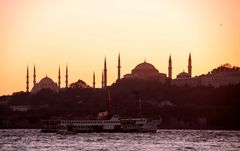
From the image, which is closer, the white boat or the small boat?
the small boat

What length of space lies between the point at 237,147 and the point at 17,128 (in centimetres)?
9225

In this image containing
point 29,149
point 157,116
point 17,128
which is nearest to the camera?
point 29,149

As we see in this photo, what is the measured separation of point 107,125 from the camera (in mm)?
153500

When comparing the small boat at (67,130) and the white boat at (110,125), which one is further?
the white boat at (110,125)

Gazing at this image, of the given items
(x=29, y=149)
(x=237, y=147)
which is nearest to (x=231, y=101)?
(x=237, y=147)

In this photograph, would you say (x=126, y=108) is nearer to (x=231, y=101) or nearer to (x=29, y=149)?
(x=231, y=101)

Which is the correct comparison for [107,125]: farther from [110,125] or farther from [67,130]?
[67,130]

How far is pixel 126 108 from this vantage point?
191m

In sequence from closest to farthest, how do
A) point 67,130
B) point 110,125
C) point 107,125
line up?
point 67,130 → point 110,125 → point 107,125

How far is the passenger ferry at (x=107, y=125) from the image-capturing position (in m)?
153

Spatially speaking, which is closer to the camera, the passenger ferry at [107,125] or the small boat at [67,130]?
the small boat at [67,130]

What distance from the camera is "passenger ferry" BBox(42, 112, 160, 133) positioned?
15288 cm

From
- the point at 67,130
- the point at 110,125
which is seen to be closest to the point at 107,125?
the point at 110,125

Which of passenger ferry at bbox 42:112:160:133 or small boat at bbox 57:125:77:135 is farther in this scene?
passenger ferry at bbox 42:112:160:133
